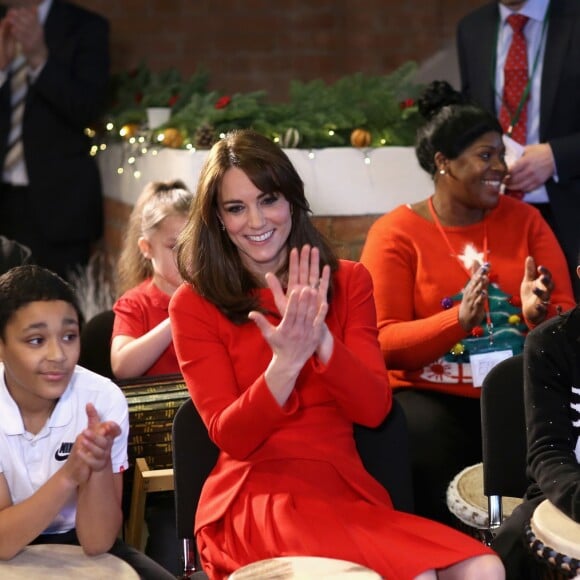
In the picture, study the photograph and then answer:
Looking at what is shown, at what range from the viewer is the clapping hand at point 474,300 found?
320 cm

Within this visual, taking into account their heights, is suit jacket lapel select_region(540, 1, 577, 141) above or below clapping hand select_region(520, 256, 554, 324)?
above

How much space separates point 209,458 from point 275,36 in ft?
16.0

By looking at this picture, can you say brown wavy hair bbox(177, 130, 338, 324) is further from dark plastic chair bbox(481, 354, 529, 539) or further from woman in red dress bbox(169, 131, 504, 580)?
dark plastic chair bbox(481, 354, 529, 539)

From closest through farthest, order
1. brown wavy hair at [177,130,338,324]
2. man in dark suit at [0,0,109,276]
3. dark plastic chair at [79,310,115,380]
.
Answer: brown wavy hair at [177,130,338,324], dark plastic chair at [79,310,115,380], man in dark suit at [0,0,109,276]

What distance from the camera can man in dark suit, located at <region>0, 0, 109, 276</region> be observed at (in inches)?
222

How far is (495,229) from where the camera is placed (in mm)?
3660

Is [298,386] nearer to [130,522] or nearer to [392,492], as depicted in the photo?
[392,492]

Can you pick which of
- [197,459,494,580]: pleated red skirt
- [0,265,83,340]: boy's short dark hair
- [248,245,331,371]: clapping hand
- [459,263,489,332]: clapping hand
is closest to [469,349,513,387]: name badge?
[459,263,489,332]: clapping hand

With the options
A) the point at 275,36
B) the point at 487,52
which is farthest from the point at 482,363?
the point at 275,36

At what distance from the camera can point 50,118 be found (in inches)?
228

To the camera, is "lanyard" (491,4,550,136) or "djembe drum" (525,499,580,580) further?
"lanyard" (491,4,550,136)

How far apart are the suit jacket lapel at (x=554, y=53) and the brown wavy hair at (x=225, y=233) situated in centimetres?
163

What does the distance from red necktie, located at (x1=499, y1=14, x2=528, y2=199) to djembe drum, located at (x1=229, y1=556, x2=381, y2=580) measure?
223cm

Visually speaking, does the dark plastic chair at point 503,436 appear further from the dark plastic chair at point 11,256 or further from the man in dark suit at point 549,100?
the dark plastic chair at point 11,256
